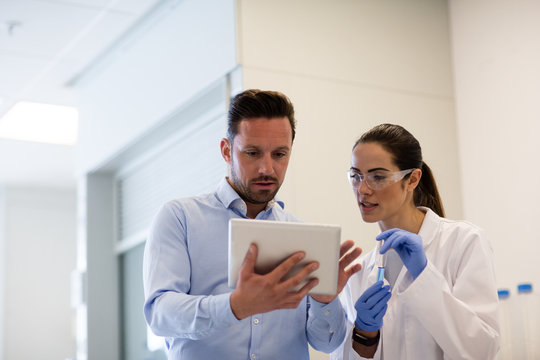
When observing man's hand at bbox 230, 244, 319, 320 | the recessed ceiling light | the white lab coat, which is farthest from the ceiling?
man's hand at bbox 230, 244, 319, 320

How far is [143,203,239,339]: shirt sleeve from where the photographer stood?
154 cm

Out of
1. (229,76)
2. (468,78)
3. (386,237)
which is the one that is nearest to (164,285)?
(386,237)

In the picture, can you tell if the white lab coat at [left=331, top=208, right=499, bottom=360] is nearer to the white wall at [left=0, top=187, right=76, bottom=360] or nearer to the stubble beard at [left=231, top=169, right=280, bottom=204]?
the stubble beard at [left=231, top=169, right=280, bottom=204]

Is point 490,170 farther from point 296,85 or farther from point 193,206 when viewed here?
point 193,206

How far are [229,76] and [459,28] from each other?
119 centimetres

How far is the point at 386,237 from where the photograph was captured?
1876 mm

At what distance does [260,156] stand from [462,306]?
0.65 meters

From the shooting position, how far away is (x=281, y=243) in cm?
149

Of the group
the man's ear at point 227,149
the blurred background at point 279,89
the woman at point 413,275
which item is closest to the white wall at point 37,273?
the blurred background at point 279,89

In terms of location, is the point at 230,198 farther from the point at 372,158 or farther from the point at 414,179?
the point at 414,179

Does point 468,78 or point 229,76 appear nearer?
point 229,76

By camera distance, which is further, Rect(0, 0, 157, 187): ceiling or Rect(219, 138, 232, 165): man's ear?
Rect(0, 0, 157, 187): ceiling

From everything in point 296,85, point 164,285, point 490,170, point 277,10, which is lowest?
point 164,285

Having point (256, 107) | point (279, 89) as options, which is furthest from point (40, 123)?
point (256, 107)
